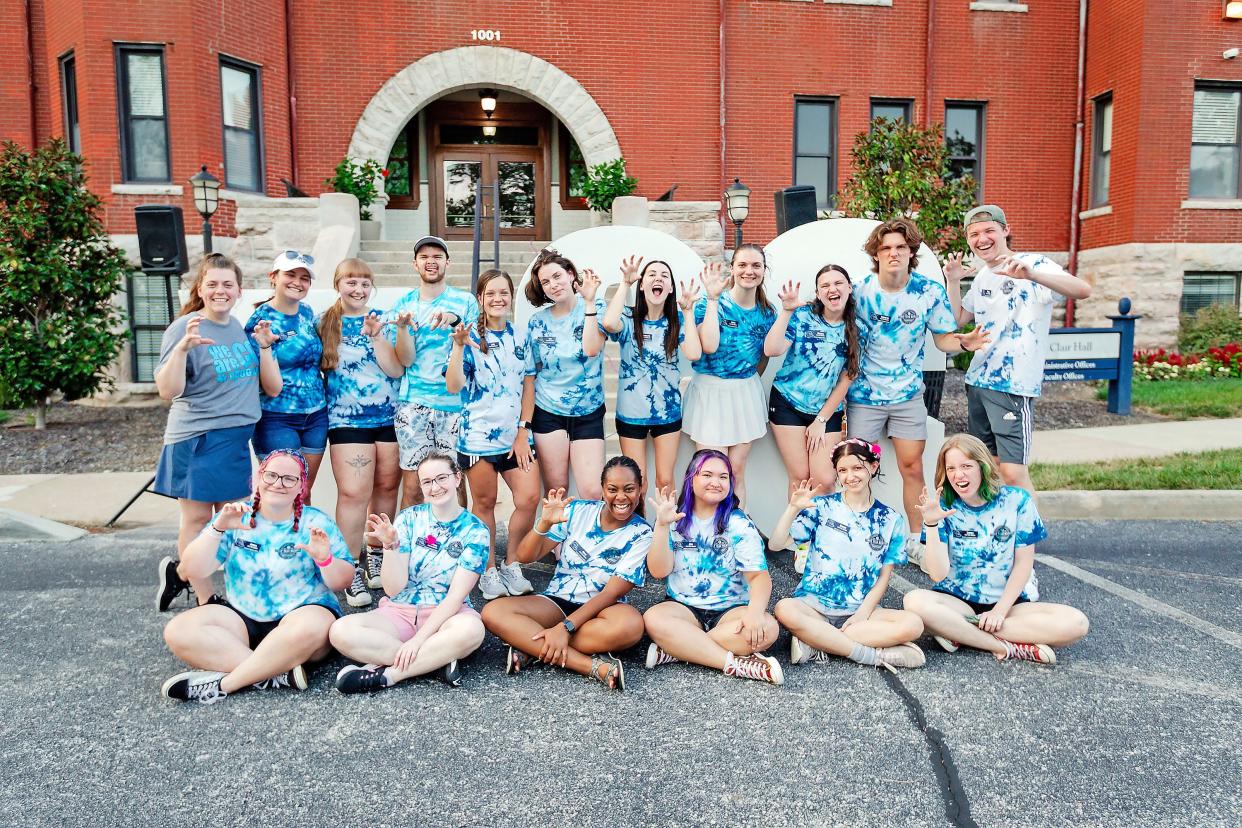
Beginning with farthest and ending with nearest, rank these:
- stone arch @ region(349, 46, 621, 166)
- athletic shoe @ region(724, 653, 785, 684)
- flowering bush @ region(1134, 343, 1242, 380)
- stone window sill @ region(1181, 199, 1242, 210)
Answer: stone window sill @ region(1181, 199, 1242, 210) → stone arch @ region(349, 46, 621, 166) → flowering bush @ region(1134, 343, 1242, 380) → athletic shoe @ region(724, 653, 785, 684)

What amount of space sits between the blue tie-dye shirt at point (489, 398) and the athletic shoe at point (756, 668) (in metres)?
1.75

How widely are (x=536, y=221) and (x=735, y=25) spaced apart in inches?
194

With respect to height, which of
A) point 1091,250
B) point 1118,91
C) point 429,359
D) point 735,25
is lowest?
point 429,359

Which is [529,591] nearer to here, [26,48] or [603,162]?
[603,162]

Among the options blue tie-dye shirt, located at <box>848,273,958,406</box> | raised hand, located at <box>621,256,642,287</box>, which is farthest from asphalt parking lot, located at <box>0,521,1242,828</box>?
raised hand, located at <box>621,256,642,287</box>

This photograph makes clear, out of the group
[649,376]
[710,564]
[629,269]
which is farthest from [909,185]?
[710,564]

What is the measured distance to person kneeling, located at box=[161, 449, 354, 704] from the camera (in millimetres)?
3613

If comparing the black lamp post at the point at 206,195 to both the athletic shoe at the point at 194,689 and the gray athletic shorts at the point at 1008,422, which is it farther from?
the gray athletic shorts at the point at 1008,422

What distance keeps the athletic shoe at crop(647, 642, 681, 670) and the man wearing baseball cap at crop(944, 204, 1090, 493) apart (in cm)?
239

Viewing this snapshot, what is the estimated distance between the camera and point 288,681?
371 centimetres

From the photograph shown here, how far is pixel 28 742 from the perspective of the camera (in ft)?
10.7

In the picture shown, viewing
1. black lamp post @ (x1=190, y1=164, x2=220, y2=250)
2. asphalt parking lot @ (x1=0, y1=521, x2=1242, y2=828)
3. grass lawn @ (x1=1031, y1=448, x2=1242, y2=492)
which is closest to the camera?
asphalt parking lot @ (x1=0, y1=521, x2=1242, y2=828)

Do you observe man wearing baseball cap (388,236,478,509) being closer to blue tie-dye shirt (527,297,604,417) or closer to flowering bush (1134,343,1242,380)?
blue tie-dye shirt (527,297,604,417)

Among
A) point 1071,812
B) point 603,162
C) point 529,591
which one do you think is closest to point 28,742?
point 529,591
